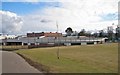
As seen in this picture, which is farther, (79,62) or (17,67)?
(79,62)

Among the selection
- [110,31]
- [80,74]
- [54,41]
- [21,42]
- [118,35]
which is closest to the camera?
[80,74]

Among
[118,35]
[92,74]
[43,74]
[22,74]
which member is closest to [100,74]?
[92,74]

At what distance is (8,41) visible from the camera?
15688 centimetres

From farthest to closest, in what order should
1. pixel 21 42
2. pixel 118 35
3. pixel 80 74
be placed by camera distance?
1. pixel 118 35
2. pixel 21 42
3. pixel 80 74

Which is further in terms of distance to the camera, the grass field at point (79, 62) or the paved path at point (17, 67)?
the grass field at point (79, 62)

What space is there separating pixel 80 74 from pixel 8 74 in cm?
475

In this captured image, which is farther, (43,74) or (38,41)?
(38,41)

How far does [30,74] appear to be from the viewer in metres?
17.8

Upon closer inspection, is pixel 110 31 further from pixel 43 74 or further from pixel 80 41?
pixel 43 74

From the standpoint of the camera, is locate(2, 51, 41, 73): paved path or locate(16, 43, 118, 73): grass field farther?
locate(16, 43, 118, 73): grass field

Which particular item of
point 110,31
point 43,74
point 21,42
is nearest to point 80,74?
point 43,74

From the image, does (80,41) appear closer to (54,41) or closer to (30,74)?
(54,41)

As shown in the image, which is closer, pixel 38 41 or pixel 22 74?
pixel 22 74

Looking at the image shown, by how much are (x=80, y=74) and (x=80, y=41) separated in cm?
12920
